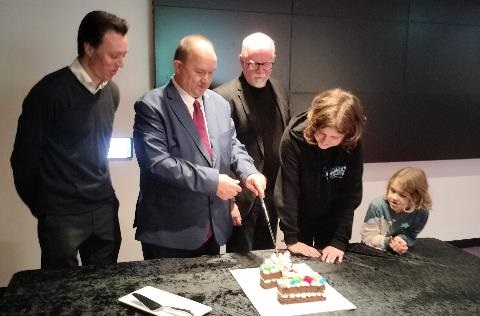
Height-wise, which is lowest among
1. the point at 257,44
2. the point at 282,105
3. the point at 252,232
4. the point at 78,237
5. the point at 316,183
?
the point at 252,232

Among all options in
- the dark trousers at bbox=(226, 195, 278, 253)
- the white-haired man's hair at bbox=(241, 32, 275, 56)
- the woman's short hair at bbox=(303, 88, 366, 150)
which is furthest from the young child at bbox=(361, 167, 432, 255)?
the white-haired man's hair at bbox=(241, 32, 275, 56)

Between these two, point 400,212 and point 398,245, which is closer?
point 398,245

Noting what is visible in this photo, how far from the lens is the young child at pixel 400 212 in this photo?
7.07 ft

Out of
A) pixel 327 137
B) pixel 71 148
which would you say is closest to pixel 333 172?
pixel 327 137

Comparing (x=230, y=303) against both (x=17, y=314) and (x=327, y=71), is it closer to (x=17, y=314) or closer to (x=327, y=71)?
(x=17, y=314)

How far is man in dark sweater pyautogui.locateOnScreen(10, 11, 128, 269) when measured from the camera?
1.93m

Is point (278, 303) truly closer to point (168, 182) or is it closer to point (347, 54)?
point (168, 182)

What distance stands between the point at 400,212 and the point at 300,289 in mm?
932

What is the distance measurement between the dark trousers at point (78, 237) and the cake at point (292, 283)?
2.62ft

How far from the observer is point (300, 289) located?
1470 mm

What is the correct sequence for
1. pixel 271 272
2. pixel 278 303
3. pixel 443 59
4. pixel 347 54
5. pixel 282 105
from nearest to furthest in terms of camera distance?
1. pixel 278 303
2. pixel 271 272
3. pixel 282 105
4. pixel 347 54
5. pixel 443 59

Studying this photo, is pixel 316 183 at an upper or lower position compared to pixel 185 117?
lower

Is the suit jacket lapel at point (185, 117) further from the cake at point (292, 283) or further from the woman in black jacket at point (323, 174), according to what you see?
the cake at point (292, 283)

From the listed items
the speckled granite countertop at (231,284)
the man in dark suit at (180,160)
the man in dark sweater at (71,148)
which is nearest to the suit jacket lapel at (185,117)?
the man in dark suit at (180,160)
